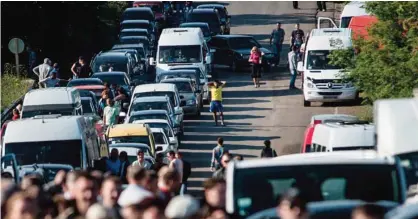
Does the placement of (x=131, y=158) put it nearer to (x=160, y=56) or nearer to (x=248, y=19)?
(x=160, y=56)

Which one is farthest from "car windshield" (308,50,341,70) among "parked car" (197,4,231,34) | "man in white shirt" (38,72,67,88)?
"parked car" (197,4,231,34)

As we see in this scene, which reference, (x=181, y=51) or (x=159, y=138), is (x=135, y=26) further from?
(x=159, y=138)

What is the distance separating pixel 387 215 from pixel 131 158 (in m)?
20.6

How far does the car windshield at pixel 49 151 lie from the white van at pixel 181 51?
24.8 metres

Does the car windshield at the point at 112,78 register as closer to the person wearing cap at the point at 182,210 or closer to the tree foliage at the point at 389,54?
the tree foliage at the point at 389,54

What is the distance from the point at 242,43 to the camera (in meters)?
60.2

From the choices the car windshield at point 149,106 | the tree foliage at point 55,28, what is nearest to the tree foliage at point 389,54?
the car windshield at point 149,106

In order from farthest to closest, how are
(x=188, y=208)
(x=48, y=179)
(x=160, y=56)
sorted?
(x=160, y=56), (x=48, y=179), (x=188, y=208)

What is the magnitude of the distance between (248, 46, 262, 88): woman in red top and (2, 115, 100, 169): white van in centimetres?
2652

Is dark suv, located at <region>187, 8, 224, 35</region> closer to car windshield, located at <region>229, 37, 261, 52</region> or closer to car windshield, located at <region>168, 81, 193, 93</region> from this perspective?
car windshield, located at <region>229, 37, 261, 52</region>

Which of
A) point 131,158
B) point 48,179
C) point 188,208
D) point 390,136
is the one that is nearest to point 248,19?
point 131,158

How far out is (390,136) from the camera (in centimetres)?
1930

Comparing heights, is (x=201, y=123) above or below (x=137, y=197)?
below

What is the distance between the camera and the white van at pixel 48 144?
2867cm
